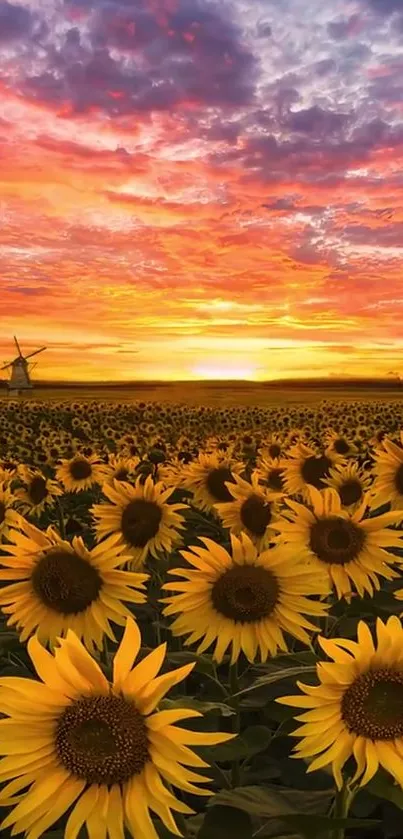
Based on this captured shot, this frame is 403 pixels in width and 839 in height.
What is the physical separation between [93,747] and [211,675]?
62.7 inches

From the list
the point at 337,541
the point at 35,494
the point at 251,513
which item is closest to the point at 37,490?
the point at 35,494

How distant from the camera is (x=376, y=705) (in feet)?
8.98

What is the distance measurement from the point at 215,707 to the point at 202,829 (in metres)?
0.39

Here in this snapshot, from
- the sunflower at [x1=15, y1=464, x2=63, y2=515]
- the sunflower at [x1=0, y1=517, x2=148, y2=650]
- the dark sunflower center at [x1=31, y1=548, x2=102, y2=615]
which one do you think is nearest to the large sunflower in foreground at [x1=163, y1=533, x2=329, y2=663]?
the sunflower at [x1=0, y1=517, x2=148, y2=650]

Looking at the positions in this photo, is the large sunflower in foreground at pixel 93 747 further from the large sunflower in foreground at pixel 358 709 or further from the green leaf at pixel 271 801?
the large sunflower in foreground at pixel 358 709

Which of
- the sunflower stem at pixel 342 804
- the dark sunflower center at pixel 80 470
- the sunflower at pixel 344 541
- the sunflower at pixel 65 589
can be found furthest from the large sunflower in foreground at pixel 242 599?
the dark sunflower center at pixel 80 470

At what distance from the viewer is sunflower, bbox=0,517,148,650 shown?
427 centimetres

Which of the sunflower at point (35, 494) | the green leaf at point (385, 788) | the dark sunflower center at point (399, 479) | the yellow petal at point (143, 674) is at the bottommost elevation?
the sunflower at point (35, 494)

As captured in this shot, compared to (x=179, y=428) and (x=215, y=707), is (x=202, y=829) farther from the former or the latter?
(x=179, y=428)

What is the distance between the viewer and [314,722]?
2.77m

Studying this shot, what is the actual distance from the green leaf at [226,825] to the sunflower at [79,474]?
8.76m

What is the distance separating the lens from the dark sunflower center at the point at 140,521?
646 centimetres

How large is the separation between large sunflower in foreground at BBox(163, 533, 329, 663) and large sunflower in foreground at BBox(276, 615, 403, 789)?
4.37 feet

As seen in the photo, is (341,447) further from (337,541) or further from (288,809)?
(288,809)
